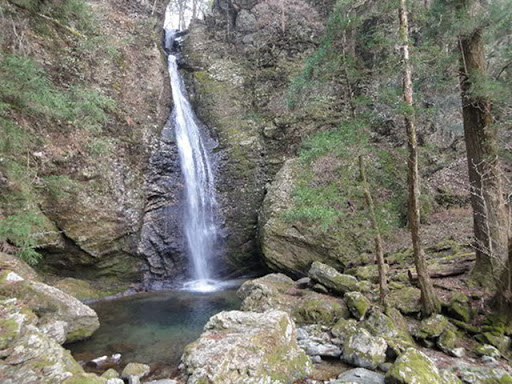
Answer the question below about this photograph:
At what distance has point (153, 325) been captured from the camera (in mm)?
8078

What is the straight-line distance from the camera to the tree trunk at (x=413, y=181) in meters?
5.57

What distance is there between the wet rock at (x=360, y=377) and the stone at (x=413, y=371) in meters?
0.21

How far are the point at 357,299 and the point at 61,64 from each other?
1326cm

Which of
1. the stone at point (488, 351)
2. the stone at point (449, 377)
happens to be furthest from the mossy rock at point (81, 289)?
the stone at point (488, 351)

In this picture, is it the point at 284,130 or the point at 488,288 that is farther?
the point at 284,130

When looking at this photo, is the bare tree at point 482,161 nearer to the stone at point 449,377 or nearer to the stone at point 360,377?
the stone at point 449,377


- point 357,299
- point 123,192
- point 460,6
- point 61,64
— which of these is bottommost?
point 357,299

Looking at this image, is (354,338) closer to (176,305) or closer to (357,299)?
(357,299)

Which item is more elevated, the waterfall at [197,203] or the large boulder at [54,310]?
the waterfall at [197,203]

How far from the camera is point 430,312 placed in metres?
5.86

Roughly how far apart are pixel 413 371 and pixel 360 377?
0.76 meters

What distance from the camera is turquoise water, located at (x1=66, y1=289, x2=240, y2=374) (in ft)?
20.8

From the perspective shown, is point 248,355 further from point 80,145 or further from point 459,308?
point 80,145

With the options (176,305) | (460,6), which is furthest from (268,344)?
(460,6)
